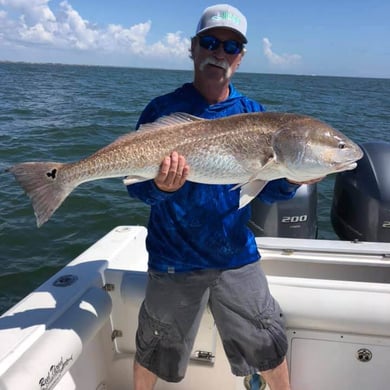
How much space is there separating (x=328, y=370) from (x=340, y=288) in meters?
0.63

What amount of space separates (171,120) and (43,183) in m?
0.83

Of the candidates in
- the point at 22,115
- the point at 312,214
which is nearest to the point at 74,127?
the point at 22,115

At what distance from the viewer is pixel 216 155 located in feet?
8.21

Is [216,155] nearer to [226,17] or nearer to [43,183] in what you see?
[226,17]

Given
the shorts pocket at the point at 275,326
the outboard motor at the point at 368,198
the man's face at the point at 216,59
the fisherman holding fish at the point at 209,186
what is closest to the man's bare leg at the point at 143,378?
the fisherman holding fish at the point at 209,186

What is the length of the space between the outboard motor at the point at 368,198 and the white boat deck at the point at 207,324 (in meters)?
1.02

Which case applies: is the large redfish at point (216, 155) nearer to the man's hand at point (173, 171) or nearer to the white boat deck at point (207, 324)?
the man's hand at point (173, 171)

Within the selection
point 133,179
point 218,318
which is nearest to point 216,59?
point 133,179

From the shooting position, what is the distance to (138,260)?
11.4 ft

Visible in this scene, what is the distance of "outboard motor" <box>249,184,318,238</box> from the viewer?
14.9ft

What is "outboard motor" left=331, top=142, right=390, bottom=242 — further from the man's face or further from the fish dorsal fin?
the fish dorsal fin

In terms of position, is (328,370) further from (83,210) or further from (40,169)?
(83,210)

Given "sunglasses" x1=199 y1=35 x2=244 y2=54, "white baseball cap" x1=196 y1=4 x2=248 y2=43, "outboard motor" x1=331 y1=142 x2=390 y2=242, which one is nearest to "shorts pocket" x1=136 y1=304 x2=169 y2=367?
"sunglasses" x1=199 y1=35 x2=244 y2=54

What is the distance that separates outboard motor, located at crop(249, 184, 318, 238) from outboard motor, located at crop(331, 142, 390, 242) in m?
0.42
